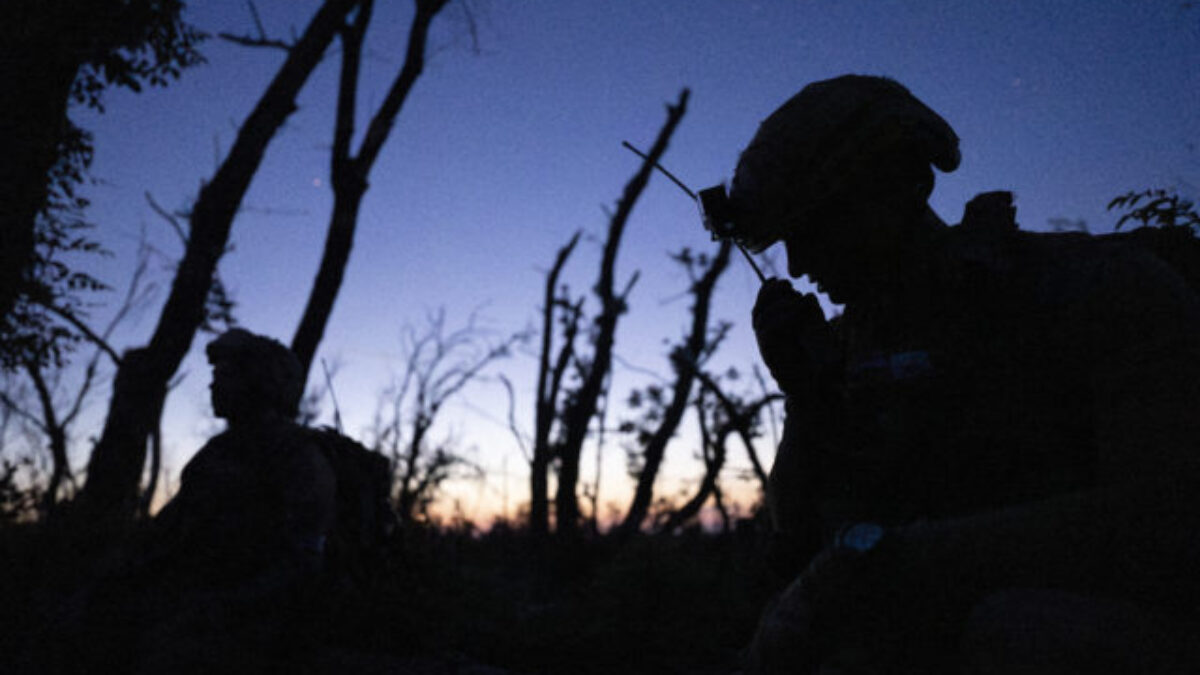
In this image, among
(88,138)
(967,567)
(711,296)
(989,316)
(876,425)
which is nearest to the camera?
(967,567)

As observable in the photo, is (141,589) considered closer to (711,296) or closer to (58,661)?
(58,661)

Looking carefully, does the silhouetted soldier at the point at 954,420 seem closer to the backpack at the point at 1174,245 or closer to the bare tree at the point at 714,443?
the backpack at the point at 1174,245

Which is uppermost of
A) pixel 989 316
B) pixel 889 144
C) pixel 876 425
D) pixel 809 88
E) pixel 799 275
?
pixel 809 88

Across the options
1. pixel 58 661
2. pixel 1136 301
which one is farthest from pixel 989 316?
pixel 58 661

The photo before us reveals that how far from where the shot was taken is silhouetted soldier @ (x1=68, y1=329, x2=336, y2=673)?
154 inches

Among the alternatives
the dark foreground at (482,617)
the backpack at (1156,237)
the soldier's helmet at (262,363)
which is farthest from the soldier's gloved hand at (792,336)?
the soldier's helmet at (262,363)

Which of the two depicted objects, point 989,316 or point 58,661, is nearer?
point 989,316

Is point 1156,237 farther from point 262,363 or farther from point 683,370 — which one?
point 683,370

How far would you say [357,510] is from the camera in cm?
499

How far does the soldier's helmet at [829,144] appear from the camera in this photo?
1478 mm

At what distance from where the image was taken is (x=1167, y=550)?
0.99 meters

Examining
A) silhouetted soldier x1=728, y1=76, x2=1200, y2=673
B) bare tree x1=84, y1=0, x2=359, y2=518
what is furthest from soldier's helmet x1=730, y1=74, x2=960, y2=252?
bare tree x1=84, y1=0, x2=359, y2=518

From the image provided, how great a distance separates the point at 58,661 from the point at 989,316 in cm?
501

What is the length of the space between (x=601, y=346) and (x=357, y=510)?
8.79m
